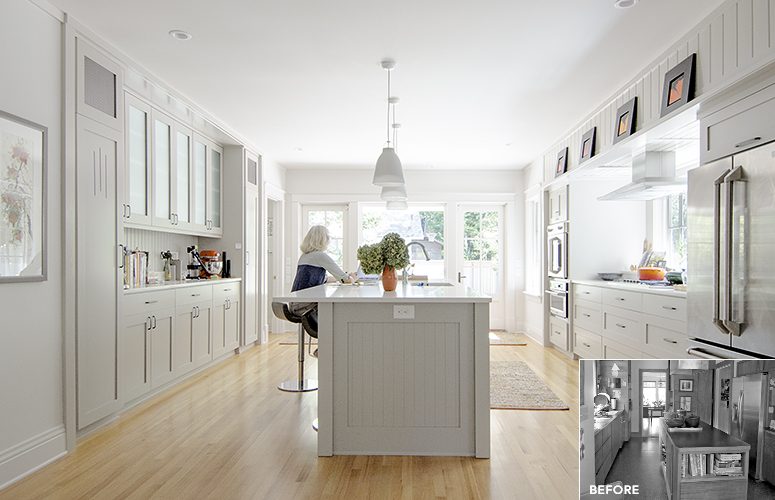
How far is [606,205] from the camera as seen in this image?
19.8 feet

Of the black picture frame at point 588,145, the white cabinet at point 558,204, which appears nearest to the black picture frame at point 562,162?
the white cabinet at point 558,204

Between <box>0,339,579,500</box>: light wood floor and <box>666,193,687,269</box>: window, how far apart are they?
7.35 ft

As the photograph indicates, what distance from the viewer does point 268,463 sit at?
2939 millimetres

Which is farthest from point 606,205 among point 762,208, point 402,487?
point 402,487

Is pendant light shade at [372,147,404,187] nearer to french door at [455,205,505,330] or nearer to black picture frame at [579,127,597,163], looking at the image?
black picture frame at [579,127,597,163]

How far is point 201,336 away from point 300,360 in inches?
49.4

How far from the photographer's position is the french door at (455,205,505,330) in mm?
8531

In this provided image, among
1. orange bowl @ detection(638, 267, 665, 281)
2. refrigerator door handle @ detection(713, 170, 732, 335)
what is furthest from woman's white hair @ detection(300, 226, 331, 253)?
orange bowl @ detection(638, 267, 665, 281)

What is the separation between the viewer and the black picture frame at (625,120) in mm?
4230

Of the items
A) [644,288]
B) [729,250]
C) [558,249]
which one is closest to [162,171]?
[644,288]

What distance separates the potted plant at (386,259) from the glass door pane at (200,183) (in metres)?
2.59

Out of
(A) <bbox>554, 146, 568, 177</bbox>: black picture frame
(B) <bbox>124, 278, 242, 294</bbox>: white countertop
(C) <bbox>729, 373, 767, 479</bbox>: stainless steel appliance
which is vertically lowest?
(B) <bbox>124, 278, 242, 294</bbox>: white countertop

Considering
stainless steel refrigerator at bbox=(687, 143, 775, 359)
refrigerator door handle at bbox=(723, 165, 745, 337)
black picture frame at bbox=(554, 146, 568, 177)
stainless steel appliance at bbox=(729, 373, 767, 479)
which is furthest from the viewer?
black picture frame at bbox=(554, 146, 568, 177)

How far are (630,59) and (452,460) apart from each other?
3002mm
